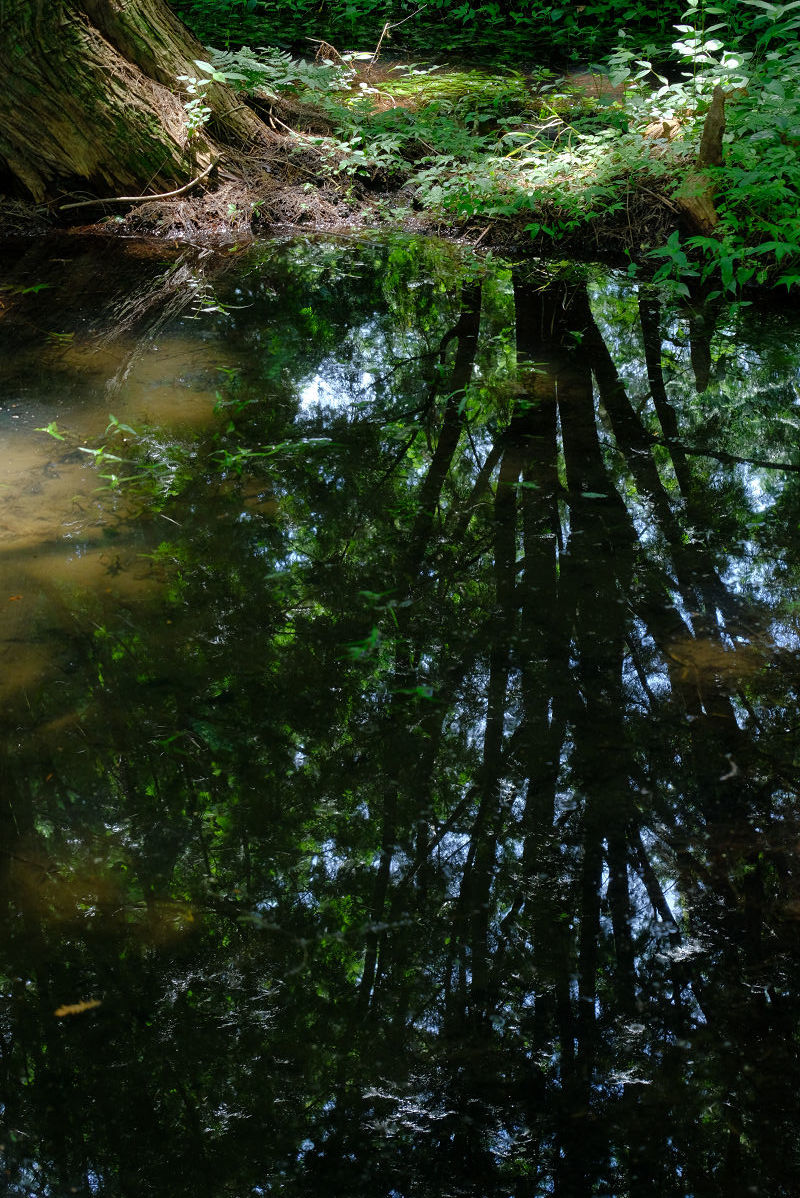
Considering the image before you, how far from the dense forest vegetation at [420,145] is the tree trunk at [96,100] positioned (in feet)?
0.04

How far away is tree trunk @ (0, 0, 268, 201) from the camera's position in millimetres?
6430

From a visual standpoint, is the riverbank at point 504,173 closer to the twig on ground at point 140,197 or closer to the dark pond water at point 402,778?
the twig on ground at point 140,197

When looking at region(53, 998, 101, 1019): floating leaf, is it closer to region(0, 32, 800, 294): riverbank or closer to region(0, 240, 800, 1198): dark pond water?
region(0, 240, 800, 1198): dark pond water

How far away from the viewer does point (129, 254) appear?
651cm

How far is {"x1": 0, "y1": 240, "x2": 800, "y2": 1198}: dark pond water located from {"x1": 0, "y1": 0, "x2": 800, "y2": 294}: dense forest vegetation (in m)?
1.55

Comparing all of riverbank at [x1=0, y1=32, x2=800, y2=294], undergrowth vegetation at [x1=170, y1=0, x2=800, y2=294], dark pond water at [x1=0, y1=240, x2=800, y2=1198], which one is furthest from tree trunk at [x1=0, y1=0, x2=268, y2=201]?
dark pond water at [x1=0, y1=240, x2=800, y2=1198]

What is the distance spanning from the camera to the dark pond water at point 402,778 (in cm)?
178

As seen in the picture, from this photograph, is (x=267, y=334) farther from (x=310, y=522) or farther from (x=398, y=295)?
(x=310, y=522)

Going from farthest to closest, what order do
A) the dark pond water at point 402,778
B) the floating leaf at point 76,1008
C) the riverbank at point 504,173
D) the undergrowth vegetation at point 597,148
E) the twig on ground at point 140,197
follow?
the twig on ground at point 140,197
the riverbank at point 504,173
the undergrowth vegetation at point 597,148
the floating leaf at point 76,1008
the dark pond water at point 402,778

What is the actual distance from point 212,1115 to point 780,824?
148 centimetres

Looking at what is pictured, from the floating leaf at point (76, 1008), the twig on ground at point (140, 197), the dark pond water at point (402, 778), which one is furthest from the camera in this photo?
the twig on ground at point (140, 197)

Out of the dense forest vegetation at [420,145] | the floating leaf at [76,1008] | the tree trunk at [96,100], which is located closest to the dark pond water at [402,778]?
the floating leaf at [76,1008]

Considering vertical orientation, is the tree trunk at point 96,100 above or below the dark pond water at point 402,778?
above

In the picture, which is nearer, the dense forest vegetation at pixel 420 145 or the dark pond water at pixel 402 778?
the dark pond water at pixel 402 778
